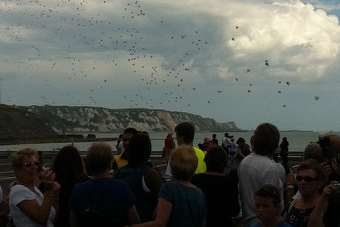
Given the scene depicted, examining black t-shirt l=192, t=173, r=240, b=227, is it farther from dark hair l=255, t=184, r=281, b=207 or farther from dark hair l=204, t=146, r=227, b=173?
dark hair l=255, t=184, r=281, b=207

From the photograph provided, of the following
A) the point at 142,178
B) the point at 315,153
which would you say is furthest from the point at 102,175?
the point at 315,153

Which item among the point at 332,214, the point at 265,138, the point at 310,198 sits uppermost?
the point at 265,138

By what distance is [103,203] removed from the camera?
499cm

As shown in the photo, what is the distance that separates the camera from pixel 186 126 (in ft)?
22.2

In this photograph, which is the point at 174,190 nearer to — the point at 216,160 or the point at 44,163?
the point at 216,160

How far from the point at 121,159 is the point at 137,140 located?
51.4 inches

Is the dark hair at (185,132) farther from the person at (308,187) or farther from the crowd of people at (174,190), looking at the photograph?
the person at (308,187)

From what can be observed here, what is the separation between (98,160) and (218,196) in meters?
1.58

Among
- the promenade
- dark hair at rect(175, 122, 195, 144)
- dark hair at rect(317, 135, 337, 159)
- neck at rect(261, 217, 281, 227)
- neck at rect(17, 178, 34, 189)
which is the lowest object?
the promenade

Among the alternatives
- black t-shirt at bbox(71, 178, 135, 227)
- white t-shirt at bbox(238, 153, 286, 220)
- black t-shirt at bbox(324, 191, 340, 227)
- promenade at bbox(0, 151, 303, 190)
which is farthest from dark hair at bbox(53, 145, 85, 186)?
promenade at bbox(0, 151, 303, 190)

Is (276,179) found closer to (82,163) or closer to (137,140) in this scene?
(137,140)

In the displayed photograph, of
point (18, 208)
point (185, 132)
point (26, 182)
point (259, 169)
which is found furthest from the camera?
point (185, 132)

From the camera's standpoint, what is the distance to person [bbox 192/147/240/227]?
606cm

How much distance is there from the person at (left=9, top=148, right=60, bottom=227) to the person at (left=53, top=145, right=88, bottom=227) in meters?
0.15
